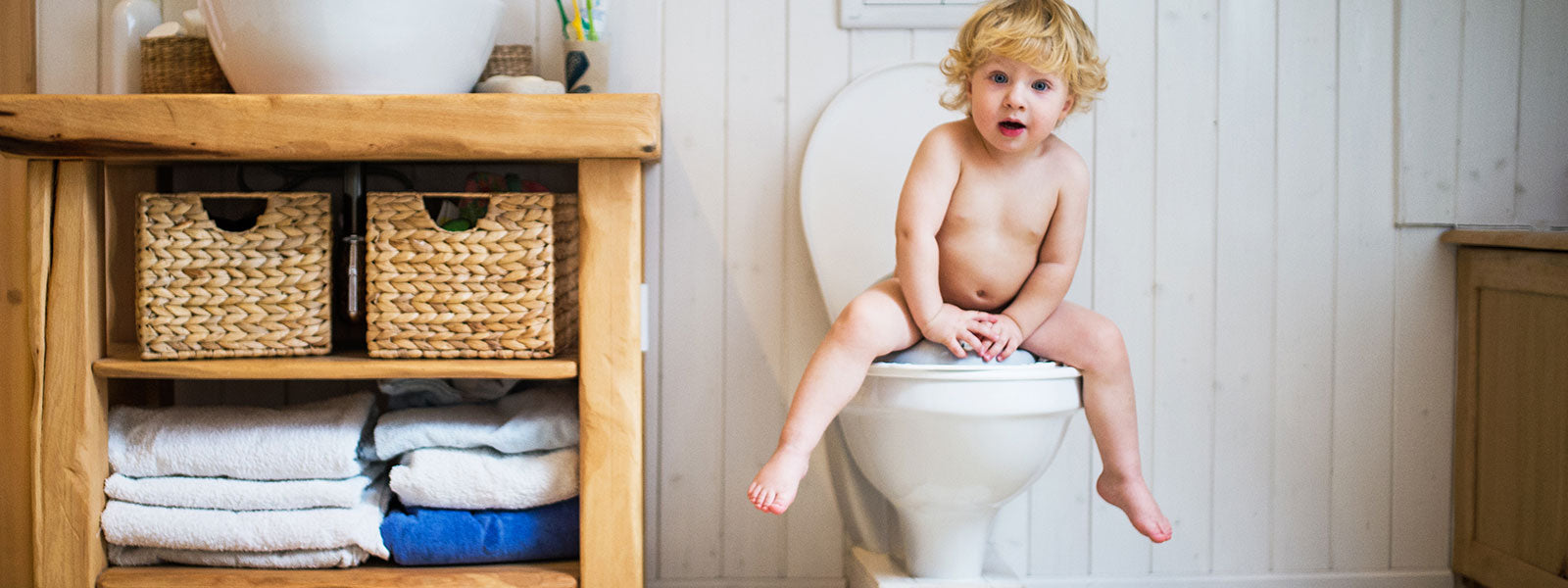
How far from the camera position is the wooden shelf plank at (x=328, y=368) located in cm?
118

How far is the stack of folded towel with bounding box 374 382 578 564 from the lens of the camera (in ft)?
4.06

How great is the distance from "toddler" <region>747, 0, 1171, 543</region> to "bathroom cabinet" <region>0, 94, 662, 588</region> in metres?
0.22

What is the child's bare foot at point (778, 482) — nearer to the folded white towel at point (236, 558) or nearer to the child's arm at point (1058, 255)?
the child's arm at point (1058, 255)

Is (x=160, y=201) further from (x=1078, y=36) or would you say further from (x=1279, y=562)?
(x=1279, y=562)

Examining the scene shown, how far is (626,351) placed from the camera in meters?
1.19

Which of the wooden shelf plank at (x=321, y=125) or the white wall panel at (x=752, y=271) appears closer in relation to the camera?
the wooden shelf plank at (x=321, y=125)

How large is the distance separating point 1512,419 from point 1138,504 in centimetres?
66

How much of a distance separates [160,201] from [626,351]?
1.86 feet

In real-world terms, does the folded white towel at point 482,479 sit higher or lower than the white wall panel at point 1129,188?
lower

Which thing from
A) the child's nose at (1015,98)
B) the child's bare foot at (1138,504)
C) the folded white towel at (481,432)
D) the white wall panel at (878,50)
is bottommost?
the child's bare foot at (1138,504)

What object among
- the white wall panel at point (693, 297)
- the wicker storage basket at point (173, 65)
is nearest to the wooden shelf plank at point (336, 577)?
the white wall panel at point (693, 297)

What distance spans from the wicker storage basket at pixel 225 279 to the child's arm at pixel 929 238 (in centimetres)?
70

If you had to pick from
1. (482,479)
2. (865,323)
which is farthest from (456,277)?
(865,323)

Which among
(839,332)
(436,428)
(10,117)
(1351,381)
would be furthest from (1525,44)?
(10,117)
